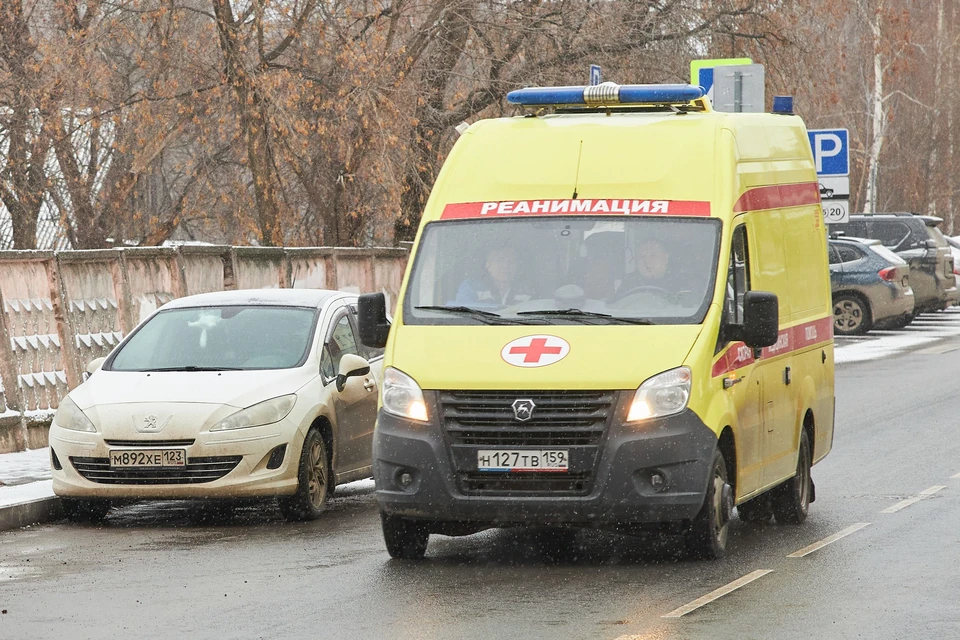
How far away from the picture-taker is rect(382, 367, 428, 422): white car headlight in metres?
8.87

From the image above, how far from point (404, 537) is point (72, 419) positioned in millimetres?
2995

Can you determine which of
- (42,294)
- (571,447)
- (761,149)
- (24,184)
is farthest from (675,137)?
(24,184)

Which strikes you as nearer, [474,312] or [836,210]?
[474,312]

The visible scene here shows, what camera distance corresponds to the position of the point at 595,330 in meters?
8.94

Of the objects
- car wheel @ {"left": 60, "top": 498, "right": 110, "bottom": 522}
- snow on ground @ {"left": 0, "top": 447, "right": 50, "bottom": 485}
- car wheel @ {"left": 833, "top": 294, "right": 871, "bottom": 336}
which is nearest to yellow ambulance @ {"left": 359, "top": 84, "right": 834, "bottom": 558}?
car wheel @ {"left": 60, "top": 498, "right": 110, "bottom": 522}

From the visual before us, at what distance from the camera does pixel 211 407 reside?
1105 cm

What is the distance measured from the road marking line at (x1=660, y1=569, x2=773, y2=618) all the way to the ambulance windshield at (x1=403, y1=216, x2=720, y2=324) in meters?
1.36

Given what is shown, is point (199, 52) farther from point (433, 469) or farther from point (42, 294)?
point (433, 469)

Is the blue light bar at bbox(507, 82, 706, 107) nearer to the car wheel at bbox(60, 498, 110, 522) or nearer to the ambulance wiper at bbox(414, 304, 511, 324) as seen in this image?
the ambulance wiper at bbox(414, 304, 511, 324)

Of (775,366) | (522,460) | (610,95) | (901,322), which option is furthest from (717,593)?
(901,322)

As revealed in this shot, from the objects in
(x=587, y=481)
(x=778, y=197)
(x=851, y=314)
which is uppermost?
(x=778, y=197)

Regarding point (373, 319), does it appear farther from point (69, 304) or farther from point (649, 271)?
point (69, 304)

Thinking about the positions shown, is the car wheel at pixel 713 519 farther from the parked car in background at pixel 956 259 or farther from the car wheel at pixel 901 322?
the parked car in background at pixel 956 259

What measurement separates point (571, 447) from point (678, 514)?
2.18 ft
